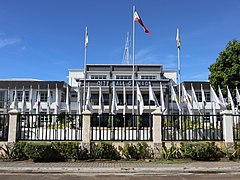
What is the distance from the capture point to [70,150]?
12.2m

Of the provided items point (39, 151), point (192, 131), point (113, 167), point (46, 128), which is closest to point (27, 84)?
point (46, 128)

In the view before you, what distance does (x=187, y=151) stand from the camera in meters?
12.4

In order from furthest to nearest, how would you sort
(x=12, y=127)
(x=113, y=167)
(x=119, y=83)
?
(x=119, y=83) → (x=12, y=127) → (x=113, y=167)

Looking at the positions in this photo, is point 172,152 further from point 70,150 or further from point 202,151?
point 70,150

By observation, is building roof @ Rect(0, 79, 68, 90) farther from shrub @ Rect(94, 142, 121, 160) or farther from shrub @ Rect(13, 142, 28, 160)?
shrub @ Rect(94, 142, 121, 160)

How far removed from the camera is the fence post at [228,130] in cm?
1270

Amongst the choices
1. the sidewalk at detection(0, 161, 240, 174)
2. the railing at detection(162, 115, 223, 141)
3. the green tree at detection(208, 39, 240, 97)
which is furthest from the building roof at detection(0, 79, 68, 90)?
the sidewalk at detection(0, 161, 240, 174)

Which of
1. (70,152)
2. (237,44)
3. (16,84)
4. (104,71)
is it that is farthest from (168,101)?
(70,152)

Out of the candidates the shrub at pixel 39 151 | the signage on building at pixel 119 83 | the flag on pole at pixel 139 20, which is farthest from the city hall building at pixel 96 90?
the shrub at pixel 39 151

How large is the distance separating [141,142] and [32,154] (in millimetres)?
5206

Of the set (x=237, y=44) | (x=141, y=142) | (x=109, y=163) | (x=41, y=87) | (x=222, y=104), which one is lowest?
(x=109, y=163)

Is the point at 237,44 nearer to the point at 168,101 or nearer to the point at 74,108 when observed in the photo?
the point at 168,101

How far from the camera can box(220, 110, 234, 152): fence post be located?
41.7ft

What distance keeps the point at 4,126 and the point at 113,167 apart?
6225mm
